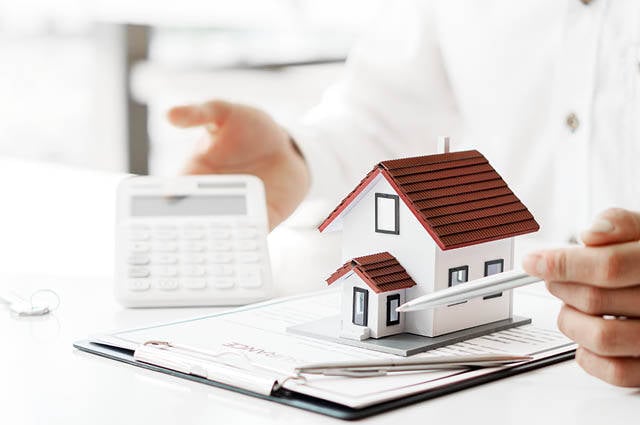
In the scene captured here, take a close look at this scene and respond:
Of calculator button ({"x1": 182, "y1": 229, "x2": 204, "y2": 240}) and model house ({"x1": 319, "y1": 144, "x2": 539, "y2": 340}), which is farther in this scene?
calculator button ({"x1": 182, "y1": 229, "x2": 204, "y2": 240})

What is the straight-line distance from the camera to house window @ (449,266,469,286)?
684 millimetres

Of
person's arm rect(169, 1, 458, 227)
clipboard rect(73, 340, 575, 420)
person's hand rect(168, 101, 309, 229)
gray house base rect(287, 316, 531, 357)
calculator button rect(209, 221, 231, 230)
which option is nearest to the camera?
clipboard rect(73, 340, 575, 420)

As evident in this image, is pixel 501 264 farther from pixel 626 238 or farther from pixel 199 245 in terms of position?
pixel 199 245

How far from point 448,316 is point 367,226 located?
83 millimetres

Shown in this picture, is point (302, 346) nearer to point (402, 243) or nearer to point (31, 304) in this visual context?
point (402, 243)

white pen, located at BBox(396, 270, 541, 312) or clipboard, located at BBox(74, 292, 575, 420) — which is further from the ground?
white pen, located at BBox(396, 270, 541, 312)

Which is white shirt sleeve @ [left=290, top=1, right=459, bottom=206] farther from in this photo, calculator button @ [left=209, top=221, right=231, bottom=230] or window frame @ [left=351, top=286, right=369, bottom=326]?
window frame @ [left=351, top=286, right=369, bottom=326]

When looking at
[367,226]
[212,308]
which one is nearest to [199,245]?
[212,308]

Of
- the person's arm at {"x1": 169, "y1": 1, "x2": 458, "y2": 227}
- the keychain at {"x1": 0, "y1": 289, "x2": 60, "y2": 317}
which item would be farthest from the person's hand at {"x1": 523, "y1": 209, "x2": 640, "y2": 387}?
the person's arm at {"x1": 169, "y1": 1, "x2": 458, "y2": 227}

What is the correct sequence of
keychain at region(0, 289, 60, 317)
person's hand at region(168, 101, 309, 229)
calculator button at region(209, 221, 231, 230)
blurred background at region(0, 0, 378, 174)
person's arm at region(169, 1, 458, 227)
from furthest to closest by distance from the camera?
1. blurred background at region(0, 0, 378, 174)
2. person's arm at region(169, 1, 458, 227)
3. person's hand at region(168, 101, 309, 229)
4. calculator button at region(209, 221, 231, 230)
5. keychain at region(0, 289, 60, 317)

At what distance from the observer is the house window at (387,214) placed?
0.69 m

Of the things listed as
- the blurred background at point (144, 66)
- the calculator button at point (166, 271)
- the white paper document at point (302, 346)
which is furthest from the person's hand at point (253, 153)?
the blurred background at point (144, 66)

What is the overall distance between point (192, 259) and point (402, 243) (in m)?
0.25

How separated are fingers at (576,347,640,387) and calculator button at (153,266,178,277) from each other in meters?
0.38
